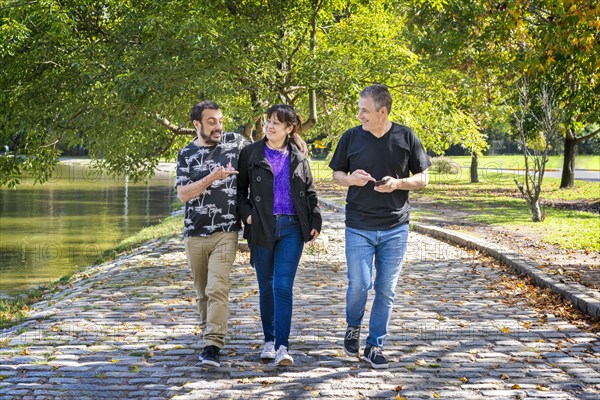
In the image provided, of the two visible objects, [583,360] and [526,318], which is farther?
[526,318]

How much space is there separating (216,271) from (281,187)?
0.87m

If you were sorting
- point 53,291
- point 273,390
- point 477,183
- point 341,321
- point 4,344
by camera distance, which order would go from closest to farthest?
point 273,390, point 4,344, point 341,321, point 53,291, point 477,183

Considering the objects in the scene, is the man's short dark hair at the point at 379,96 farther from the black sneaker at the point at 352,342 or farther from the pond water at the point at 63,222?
the pond water at the point at 63,222

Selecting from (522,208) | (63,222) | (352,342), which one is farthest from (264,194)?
(63,222)

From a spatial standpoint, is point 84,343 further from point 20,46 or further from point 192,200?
point 20,46

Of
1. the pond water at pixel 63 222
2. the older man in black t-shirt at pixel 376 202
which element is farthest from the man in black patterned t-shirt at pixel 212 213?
the pond water at pixel 63 222

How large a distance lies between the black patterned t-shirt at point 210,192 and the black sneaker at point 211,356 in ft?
3.07

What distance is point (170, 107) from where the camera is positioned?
13.8m

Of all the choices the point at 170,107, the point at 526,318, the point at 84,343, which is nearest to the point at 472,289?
the point at 526,318

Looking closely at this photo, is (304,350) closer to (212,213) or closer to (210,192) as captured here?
(212,213)

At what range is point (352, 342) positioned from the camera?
22.4ft

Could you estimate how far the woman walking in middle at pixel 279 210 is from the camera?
6.57 meters

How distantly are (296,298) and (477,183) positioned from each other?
31974 millimetres

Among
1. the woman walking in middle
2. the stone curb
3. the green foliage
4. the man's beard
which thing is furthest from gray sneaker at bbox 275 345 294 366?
the green foliage
